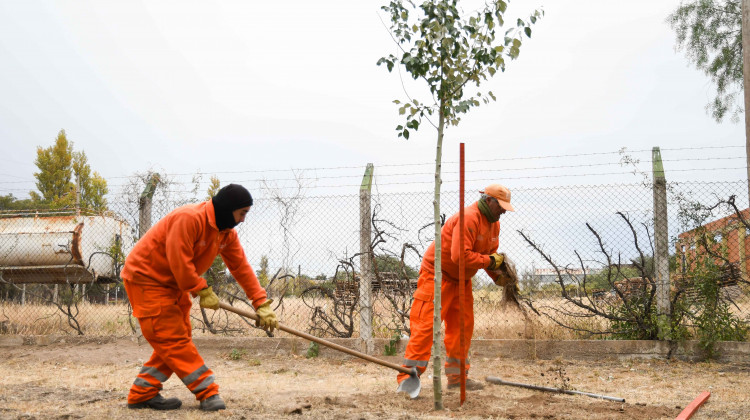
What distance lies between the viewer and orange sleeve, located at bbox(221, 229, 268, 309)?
4602 millimetres

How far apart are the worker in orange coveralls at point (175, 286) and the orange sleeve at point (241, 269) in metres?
0.24

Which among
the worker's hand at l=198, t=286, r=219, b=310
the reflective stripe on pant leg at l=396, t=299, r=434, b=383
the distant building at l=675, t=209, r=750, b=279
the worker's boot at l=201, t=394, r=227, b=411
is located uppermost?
the distant building at l=675, t=209, r=750, b=279

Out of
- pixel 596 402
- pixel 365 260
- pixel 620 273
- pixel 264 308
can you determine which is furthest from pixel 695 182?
pixel 264 308

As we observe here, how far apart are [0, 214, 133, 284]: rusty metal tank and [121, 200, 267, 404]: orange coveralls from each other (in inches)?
214

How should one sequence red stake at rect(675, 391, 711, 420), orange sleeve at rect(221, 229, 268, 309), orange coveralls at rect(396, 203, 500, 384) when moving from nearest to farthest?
1. red stake at rect(675, 391, 711, 420)
2. orange sleeve at rect(221, 229, 268, 309)
3. orange coveralls at rect(396, 203, 500, 384)

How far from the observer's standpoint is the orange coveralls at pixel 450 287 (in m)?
4.95

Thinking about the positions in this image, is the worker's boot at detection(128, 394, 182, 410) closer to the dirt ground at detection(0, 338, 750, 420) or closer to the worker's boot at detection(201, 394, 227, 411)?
the dirt ground at detection(0, 338, 750, 420)

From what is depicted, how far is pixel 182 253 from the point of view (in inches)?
160

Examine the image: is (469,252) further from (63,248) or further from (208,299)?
(63,248)

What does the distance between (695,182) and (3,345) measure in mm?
9096

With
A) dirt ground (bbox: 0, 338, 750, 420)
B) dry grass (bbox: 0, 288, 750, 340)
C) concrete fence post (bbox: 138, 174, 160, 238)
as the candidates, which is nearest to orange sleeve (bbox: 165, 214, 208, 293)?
dirt ground (bbox: 0, 338, 750, 420)

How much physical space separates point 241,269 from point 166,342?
2.53 ft

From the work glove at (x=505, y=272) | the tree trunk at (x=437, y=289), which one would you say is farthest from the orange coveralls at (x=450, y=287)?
the tree trunk at (x=437, y=289)

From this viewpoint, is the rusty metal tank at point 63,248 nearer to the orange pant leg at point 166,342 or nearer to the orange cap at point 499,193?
the orange pant leg at point 166,342
